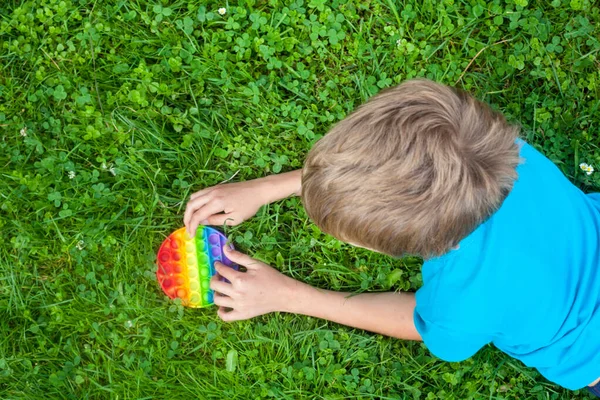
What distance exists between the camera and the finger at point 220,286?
2783 millimetres

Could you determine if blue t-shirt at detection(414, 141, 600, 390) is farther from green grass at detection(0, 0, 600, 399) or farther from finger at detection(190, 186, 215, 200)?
finger at detection(190, 186, 215, 200)

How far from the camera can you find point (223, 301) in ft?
9.23

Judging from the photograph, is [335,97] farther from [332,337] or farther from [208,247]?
[332,337]

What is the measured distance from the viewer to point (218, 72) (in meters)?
2.99

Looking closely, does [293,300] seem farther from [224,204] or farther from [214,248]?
[224,204]

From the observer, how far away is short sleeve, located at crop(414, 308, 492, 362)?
2.18m

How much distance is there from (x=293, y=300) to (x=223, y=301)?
1.06 ft

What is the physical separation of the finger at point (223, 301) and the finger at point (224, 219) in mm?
341

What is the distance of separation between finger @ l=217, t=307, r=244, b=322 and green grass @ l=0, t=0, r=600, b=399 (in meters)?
0.08

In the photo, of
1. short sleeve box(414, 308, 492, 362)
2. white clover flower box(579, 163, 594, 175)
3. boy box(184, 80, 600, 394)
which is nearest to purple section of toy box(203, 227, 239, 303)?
boy box(184, 80, 600, 394)

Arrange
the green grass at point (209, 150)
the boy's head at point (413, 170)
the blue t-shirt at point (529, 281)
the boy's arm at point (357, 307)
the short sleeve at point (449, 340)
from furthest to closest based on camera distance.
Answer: the green grass at point (209, 150) < the boy's arm at point (357, 307) < the short sleeve at point (449, 340) < the blue t-shirt at point (529, 281) < the boy's head at point (413, 170)

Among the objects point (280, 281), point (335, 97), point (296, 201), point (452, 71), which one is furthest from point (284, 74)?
point (280, 281)

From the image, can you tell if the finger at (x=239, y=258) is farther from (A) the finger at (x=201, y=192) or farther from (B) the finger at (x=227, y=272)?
(A) the finger at (x=201, y=192)

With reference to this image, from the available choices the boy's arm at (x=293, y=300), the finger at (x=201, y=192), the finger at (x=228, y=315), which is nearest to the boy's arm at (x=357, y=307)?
the boy's arm at (x=293, y=300)
